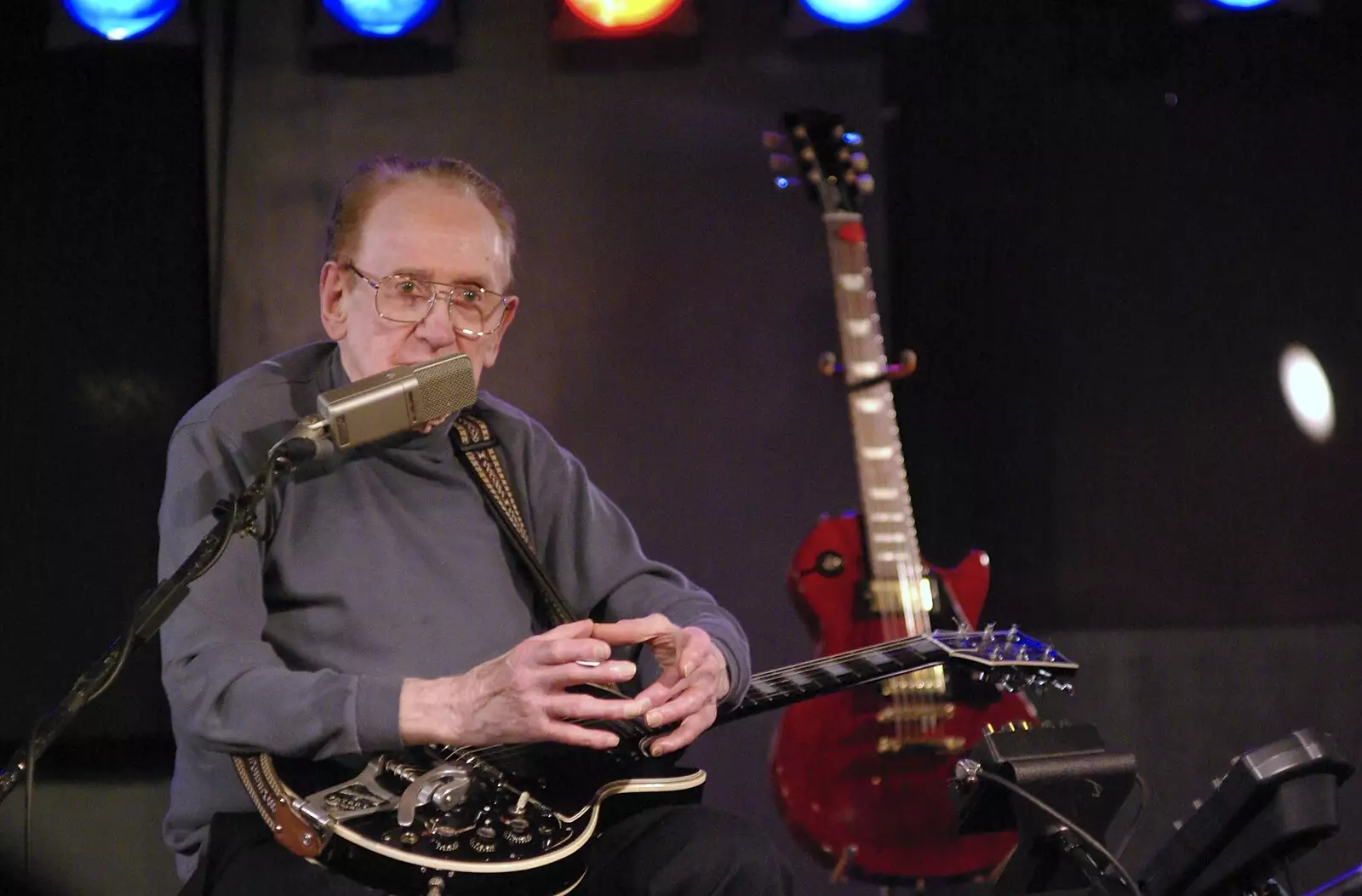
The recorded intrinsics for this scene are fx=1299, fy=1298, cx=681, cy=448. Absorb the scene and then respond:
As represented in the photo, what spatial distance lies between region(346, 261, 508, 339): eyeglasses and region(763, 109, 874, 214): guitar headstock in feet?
3.56

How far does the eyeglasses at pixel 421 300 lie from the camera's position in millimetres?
2238

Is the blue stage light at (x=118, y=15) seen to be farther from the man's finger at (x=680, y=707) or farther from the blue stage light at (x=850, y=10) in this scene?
the man's finger at (x=680, y=707)

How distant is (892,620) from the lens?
9.11ft

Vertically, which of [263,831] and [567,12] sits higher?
[567,12]

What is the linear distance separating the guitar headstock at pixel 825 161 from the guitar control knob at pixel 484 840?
185 centimetres

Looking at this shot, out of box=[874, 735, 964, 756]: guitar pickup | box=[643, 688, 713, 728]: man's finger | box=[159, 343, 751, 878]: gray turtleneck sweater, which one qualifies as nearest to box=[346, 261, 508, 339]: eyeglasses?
box=[159, 343, 751, 878]: gray turtleneck sweater

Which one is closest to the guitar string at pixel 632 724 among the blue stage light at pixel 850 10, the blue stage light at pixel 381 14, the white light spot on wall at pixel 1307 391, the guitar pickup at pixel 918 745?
the guitar pickup at pixel 918 745

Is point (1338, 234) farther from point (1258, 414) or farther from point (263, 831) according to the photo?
point (263, 831)

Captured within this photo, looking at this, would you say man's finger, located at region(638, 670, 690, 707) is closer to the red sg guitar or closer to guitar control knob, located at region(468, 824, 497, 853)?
guitar control knob, located at region(468, 824, 497, 853)

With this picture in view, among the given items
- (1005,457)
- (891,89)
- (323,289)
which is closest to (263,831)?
(323,289)

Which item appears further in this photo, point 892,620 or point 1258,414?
point 1258,414

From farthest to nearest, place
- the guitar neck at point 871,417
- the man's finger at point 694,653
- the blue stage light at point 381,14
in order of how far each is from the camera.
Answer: the blue stage light at point 381,14 < the guitar neck at point 871,417 < the man's finger at point 694,653

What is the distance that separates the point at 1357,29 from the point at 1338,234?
1.78ft

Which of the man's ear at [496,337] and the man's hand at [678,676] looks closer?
the man's hand at [678,676]
